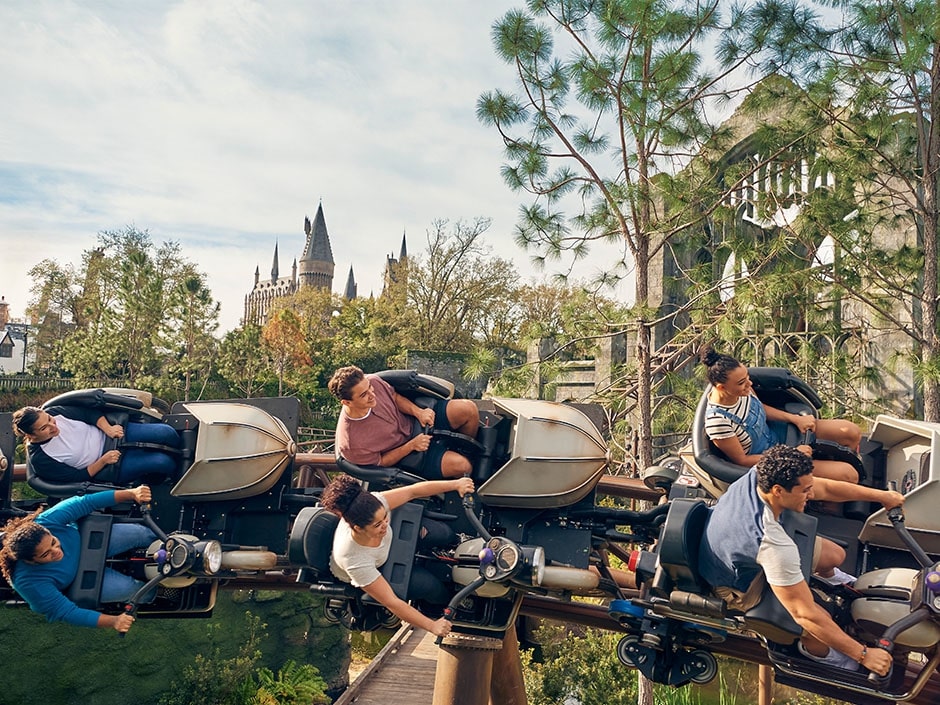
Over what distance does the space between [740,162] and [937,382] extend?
3.17 metres

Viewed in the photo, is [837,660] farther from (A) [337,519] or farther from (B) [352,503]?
(A) [337,519]

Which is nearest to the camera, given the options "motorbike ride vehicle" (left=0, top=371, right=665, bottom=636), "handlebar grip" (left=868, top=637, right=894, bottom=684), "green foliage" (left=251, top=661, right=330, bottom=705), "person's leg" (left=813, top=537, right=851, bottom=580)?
"handlebar grip" (left=868, top=637, right=894, bottom=684)

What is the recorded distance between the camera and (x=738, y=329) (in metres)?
7.55

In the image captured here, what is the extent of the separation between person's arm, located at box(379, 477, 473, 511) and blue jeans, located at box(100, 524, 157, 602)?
1.50 m

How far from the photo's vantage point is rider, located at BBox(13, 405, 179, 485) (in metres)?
4.39

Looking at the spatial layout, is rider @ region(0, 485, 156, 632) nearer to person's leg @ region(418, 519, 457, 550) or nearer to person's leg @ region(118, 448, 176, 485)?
person's leg @ region(118, 448, 176, 485)

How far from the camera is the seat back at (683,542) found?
319cm

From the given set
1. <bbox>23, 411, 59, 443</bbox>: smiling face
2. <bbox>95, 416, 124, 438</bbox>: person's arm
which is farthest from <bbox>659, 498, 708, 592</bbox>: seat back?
<bbox>23, 411, 59, 443</bbox>: smiling face

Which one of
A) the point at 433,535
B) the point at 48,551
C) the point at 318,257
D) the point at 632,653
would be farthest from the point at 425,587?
the point at 318,257

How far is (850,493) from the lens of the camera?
124 inches

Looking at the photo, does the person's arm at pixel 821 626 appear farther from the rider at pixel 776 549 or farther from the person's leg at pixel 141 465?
the person's leg at pixel 141 465

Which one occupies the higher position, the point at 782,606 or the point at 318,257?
the point at 318,257

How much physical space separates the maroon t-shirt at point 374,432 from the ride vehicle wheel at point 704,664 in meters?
1.74

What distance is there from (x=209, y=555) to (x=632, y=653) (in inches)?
83.4
